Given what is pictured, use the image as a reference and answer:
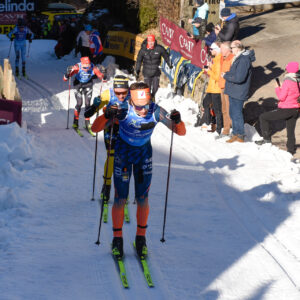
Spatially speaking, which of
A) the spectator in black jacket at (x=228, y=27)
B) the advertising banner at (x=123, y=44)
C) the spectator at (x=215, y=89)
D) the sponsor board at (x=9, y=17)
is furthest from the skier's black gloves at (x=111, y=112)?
the sponsor board at (x=9, y=17)

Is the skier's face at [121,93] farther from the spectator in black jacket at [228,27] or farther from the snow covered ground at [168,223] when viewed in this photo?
the spectator in black jacket at [228,27]

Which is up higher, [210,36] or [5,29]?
[210,36]

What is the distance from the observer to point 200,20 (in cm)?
1510

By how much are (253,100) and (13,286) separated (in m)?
9.12

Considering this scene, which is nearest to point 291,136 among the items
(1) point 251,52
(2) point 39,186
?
(1) point 251,52

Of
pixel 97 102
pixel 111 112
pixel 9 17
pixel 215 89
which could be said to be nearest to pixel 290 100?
pixel 215 89

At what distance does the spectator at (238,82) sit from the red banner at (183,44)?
A: 9.46 feet

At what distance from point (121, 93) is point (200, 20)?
27.7 ft

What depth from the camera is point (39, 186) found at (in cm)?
888

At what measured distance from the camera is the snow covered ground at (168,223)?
5879 millimetres

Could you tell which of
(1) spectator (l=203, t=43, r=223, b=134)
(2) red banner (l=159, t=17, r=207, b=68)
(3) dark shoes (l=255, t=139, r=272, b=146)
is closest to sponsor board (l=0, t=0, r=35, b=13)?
(2) red banner (l=159, t=17, r=207, b=68)

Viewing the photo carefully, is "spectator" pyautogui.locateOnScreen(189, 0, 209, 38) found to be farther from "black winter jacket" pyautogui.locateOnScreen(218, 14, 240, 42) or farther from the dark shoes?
the dark shoes

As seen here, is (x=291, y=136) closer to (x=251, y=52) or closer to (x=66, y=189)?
(x=251, y=52)

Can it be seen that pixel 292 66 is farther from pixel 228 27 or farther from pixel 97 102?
pixel 97 102
